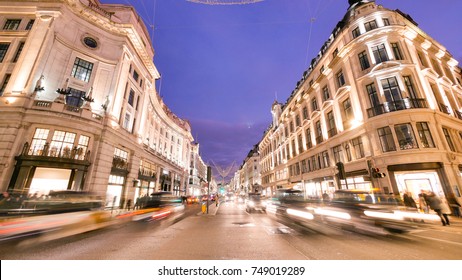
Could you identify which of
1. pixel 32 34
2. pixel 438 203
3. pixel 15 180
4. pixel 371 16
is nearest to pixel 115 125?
pixel 15 180

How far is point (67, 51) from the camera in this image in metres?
19.2

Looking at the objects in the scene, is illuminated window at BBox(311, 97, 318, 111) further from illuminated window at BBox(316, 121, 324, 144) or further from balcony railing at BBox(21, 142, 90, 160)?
balcony railing at BBox(21, 142, 90, 160)

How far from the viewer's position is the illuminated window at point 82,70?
19500 mm

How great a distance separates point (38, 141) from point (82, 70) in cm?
896

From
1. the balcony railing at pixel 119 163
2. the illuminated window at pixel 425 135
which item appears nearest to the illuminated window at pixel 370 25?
the illuminated window at pixel 425 135

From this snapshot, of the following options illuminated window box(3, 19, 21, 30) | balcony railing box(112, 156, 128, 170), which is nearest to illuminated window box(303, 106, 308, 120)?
balcony railing box(112, 156, 128, 170)

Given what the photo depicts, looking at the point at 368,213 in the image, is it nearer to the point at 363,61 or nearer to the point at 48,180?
the point at 363,61

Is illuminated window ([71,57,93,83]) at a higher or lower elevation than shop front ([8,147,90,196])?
higher

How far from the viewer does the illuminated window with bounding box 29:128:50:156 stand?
50.1 ft

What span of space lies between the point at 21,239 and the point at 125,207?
52.9 feet

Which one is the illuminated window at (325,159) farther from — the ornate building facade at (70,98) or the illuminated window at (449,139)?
the ornate building facade at (70,98)

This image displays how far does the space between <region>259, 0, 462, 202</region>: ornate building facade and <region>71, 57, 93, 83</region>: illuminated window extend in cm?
2673
